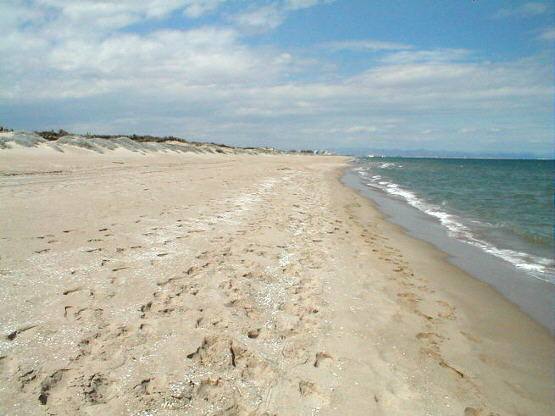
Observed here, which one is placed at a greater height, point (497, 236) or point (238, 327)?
point (238, 327)

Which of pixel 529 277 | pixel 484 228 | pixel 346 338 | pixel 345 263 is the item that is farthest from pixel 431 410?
pixel 484 228

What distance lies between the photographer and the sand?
302 centimetres

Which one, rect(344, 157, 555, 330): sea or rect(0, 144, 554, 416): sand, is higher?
rect(0, 144, 554, 416): sand

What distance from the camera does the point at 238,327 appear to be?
158 inches

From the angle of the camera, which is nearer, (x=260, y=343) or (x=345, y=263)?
(x=260, y=343)

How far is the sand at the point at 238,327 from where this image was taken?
3020 mm

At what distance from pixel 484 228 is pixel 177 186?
10311 mm

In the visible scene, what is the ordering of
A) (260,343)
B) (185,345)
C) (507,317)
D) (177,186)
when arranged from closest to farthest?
(185,345)
(260,343)
(507,317)
(177,186)

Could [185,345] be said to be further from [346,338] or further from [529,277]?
[529,277]

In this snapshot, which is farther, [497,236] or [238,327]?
[497,236]

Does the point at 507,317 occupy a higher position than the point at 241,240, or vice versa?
the point at 241,240

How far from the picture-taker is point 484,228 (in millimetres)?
12141

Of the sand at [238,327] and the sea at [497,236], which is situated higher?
the sand at [238,327]

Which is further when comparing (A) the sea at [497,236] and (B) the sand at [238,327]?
(A) the sea at [497,236]
